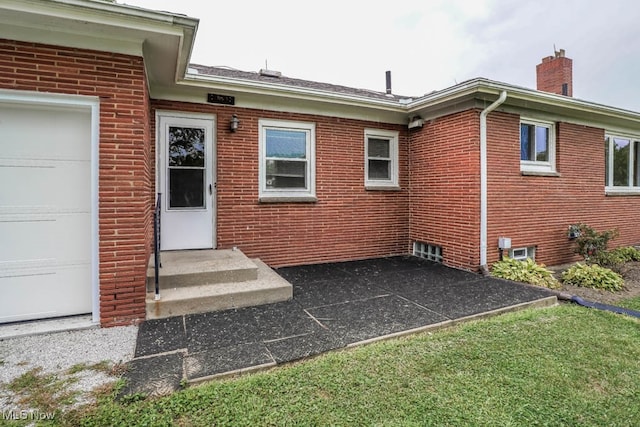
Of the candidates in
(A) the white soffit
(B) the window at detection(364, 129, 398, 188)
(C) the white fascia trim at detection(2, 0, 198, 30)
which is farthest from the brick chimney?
(C) the white fascia trim at detection(2, 0, 198, 30)

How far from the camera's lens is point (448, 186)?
6195 mm

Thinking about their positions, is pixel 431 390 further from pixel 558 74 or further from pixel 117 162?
pixel 558 74

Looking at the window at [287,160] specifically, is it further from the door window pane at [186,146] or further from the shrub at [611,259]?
the shrub at [611,259]

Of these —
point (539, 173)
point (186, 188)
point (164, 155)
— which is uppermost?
point (164, 155)

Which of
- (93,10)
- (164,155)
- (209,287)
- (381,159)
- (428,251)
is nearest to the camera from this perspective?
(93,10)

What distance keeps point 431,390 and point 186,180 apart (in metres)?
4.71

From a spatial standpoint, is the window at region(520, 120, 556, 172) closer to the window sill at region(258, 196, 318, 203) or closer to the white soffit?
the window sill at region(258, 196, 318, 203)

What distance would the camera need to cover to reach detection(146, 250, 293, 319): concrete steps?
3.65 meters

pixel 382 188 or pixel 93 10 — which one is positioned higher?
pixel 93 10

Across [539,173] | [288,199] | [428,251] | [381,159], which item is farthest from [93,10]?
[539,173]

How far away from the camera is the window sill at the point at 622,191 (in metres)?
7.68

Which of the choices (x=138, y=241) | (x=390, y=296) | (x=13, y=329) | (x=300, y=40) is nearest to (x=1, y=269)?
(x=13, y=329)

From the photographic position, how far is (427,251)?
6898mm

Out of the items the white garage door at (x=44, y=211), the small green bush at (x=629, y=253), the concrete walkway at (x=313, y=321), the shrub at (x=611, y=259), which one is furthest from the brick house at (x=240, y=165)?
the concrete walkway at (x=313, y=321)
